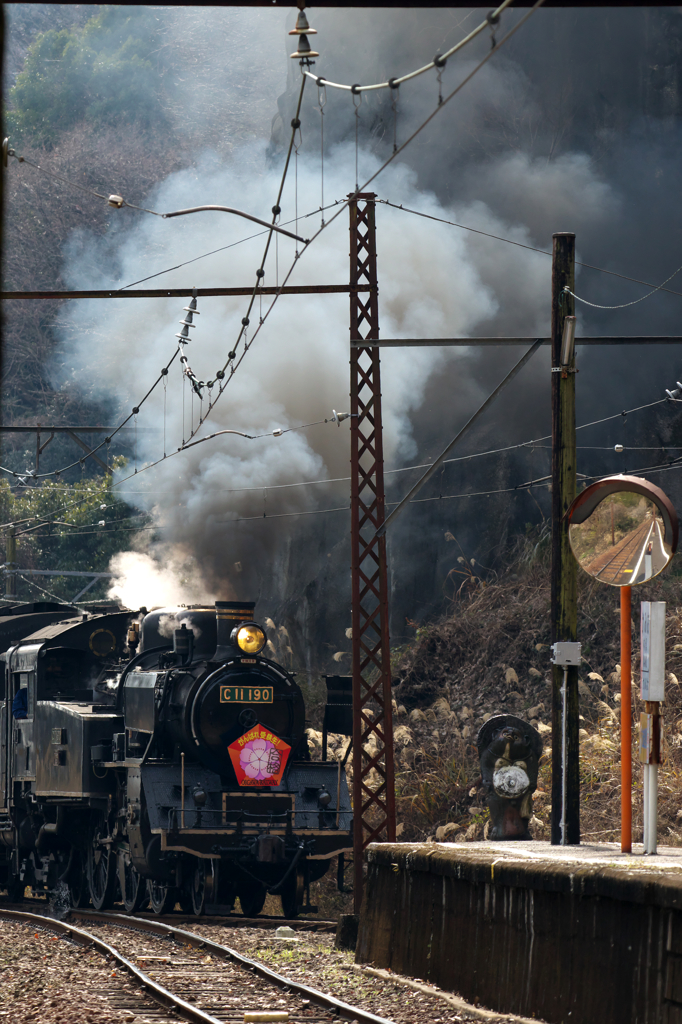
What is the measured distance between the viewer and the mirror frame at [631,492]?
27.3 ft

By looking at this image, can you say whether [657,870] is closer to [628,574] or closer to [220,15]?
[628,574]

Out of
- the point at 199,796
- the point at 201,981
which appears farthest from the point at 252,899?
the point at 201,981

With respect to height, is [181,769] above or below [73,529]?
below

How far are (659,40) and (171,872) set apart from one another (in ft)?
78.7

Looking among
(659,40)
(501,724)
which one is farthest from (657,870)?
(659,40)

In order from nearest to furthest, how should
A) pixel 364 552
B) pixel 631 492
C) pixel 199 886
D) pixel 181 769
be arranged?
pixel 631 492 < pixel 364 552 < pixel 181 769 < pixel 199 886

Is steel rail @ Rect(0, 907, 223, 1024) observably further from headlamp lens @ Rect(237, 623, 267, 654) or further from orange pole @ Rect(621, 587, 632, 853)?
headlamp lens @ Rect(237, 623, 267, 654)

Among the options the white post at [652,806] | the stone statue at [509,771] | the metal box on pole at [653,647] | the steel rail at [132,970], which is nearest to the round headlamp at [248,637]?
the steel rail at [132,970]

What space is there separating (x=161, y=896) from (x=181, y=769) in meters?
1.72

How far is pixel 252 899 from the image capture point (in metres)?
15.7

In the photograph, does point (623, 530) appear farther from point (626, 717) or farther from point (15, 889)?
point (15, 889)

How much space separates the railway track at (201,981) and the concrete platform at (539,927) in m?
0.74

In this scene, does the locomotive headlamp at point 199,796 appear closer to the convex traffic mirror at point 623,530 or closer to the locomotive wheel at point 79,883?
the locomotive wheel at point 79,883

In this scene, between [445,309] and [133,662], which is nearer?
[133,662]
